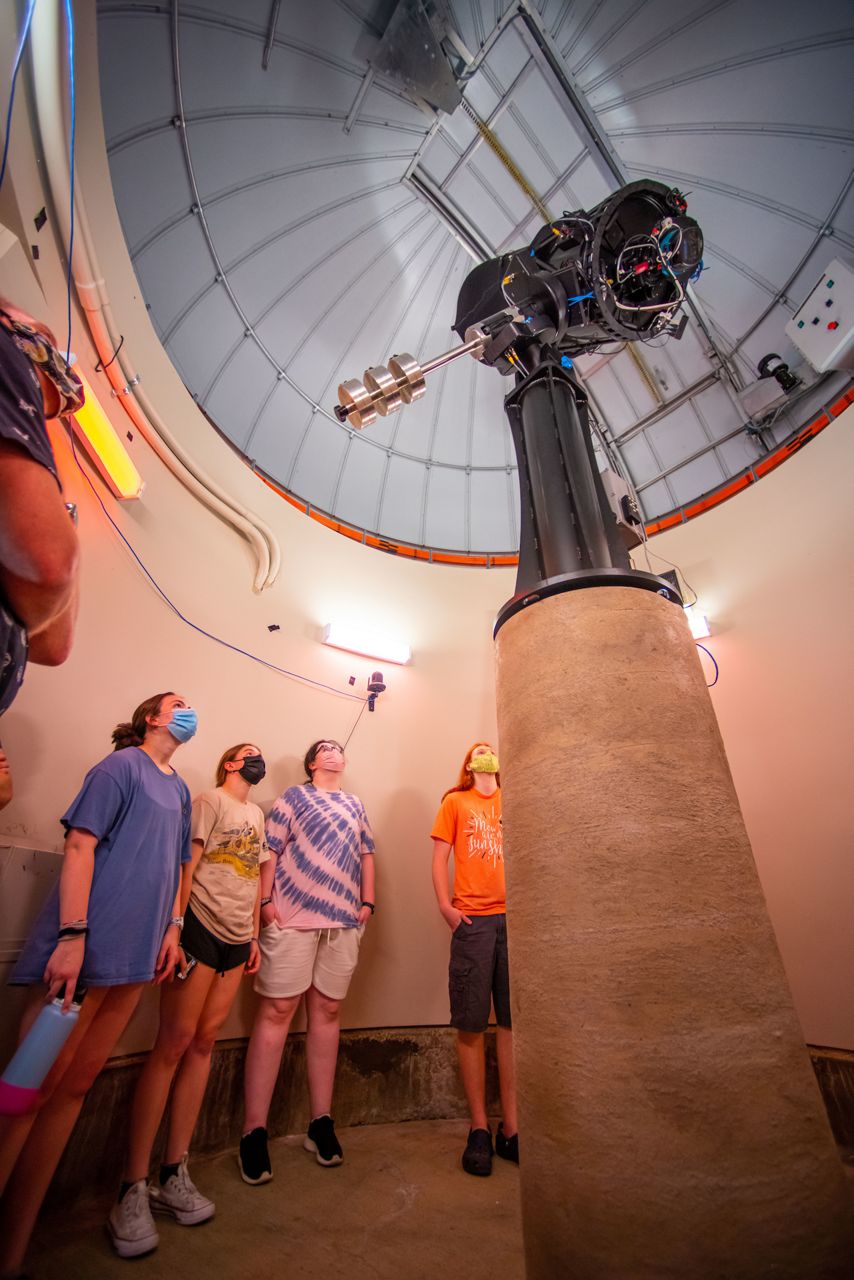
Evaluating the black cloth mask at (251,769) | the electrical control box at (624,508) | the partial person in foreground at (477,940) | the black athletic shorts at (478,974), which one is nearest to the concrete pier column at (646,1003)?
the partial person in foreground at (477,940)

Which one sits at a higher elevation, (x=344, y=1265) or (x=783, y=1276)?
(x=783, y=1276)

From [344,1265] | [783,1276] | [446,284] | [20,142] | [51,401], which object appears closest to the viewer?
[783,1276]

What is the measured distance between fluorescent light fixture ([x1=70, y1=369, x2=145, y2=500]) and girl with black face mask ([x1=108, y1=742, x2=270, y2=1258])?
130 centimetres

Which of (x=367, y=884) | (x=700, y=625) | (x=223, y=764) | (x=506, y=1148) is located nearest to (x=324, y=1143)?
(x=506, y=1148)

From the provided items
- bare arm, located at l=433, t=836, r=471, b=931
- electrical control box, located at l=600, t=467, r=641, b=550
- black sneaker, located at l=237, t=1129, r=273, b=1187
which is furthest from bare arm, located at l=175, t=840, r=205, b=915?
electrical control box, located at l=600, t=467, r=641, b=550

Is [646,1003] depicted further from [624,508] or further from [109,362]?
[109,362]

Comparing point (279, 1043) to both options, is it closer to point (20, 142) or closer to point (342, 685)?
point (342, 685)

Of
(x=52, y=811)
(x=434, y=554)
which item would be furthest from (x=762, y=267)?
(x=52, y=811)

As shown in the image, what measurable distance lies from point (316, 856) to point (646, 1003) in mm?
1925

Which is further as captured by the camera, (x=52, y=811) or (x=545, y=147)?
(x=545, y=147)

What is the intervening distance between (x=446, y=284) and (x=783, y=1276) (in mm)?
5109

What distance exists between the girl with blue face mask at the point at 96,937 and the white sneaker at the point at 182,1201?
16.2 inches

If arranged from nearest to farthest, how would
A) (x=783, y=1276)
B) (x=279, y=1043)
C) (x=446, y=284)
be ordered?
(x=783, y=1276) → (x=279, y=1043) → (x=446, y=284)

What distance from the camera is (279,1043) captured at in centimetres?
207
